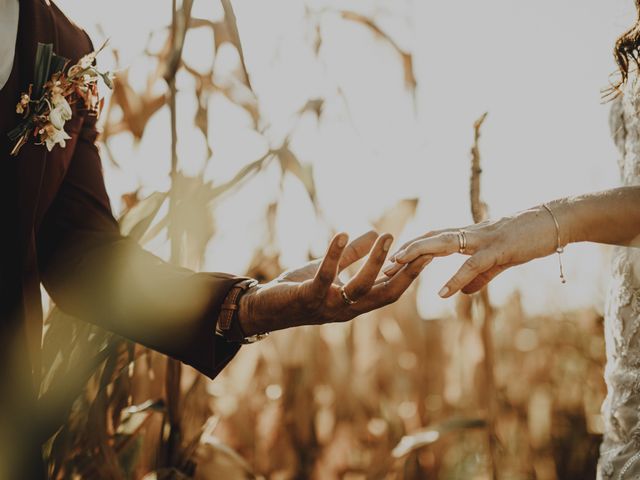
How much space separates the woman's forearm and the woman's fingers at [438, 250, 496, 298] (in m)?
0.14

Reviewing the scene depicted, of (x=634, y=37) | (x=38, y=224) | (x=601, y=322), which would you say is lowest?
(x=601, y=322)

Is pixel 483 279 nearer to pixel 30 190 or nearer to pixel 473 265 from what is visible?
pixel 473 265

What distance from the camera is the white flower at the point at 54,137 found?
128cm

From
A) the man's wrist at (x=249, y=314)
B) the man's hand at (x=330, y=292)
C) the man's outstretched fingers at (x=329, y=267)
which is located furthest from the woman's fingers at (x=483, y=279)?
the man's wrist at (x=249, y=314)

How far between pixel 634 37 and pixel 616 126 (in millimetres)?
172

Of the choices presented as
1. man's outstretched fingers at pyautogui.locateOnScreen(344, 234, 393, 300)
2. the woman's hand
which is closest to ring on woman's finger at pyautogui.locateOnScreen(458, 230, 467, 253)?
the woman's hand

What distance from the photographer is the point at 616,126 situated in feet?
4.75

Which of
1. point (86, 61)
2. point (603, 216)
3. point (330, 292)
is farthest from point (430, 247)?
point (86, 61)

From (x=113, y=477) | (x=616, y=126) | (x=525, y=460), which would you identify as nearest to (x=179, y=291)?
(x=113, y=477)

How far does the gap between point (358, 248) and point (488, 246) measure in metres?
0.22

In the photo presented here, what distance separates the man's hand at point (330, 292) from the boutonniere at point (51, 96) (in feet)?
1.37

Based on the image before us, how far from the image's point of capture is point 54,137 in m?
1.29

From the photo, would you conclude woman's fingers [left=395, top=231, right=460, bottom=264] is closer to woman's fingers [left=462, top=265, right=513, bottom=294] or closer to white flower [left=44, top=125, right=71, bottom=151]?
woman's fingers [left=462, top=265, right=513, bottom=294]

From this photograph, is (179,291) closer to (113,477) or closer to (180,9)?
(113,477)
